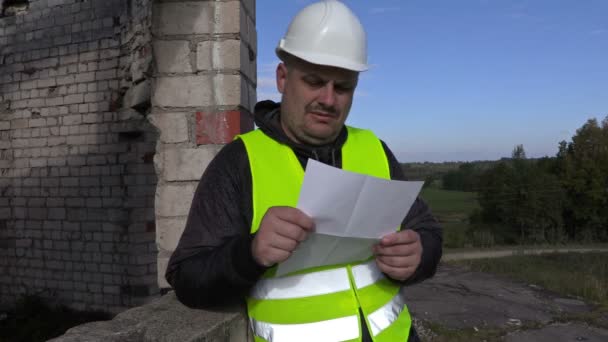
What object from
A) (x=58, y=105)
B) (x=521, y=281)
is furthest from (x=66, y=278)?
(x=521, y=281)

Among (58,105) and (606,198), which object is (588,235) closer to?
(606,198)

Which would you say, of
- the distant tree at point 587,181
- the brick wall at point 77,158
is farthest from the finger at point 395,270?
the distant tree at point 587,181

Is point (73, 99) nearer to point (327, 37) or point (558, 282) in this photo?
point (327, 37)

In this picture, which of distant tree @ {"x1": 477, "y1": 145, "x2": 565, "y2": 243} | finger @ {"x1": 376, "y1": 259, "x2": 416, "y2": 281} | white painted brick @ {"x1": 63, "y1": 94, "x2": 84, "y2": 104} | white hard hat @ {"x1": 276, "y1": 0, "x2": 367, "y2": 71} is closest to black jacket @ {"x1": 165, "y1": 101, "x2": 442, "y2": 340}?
finger @ {"x1": 376, "y1": 259, "x2": 416, "y2": 281}

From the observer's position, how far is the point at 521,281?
7.73m

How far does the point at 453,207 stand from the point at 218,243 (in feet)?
86.8

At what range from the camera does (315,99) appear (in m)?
1.49

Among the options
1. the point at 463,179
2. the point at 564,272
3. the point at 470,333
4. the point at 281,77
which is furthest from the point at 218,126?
the point at 463,179

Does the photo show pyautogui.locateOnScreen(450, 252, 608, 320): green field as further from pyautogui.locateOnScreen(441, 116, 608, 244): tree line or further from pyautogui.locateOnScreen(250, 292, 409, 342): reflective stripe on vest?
pyautogui.locateOnScreen(441, 116, 608, 244): tree line

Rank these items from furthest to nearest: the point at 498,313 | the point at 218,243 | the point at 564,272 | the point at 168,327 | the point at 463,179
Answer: the point at 463,179
the point at 564,272
the point at 498,313
the point at 168,327
the point at 218,243

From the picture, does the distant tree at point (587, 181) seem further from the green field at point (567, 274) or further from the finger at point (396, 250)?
the finger at point (396, 250)

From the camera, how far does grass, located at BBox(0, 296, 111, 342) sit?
19.9ft

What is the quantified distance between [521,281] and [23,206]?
7.61m

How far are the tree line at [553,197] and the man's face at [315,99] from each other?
63.4 ft
